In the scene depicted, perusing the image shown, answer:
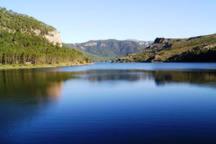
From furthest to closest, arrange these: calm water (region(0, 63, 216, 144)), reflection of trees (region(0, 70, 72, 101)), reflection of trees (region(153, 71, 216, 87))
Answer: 1. reflection of trees (region(153, 71, 216, 87))
2. reflection of trees (region(0, 70, 72, 101))
3. calm water (region(0, 63, 216, 144))

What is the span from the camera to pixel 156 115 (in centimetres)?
4434

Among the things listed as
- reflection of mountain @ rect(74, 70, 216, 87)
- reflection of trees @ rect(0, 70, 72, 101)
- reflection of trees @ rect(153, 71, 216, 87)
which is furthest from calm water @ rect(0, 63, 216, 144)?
reflection of mountain @ rect(74, 70, 216, 87)

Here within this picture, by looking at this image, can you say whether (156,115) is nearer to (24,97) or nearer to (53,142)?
(53,142)

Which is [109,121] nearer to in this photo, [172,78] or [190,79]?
[190,79]

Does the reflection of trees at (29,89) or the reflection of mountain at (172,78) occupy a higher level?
the reflection of trees at (29,89)

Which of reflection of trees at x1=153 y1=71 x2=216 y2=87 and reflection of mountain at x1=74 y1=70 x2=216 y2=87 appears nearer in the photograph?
reflection of trees at x1=153 y1=71 x2=216 y2=87

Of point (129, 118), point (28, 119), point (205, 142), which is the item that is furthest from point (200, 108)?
point (28, 119)

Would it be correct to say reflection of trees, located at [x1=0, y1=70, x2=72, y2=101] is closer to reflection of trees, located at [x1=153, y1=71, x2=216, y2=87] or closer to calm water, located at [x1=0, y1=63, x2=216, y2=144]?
calm water, located at [x1=0, y1=63, x2=216, y2=144]

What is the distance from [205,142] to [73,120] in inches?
731

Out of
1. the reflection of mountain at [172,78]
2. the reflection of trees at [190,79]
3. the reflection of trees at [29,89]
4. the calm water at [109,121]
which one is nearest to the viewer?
the calm water at [109,121]

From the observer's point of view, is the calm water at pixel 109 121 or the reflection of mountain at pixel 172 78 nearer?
the calm water at pixel 109 121

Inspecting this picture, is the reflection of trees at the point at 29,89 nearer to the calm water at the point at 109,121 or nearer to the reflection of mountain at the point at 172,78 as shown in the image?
the calm water at the point at 109,121

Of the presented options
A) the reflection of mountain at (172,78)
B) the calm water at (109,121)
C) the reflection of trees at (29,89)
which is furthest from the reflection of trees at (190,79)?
the calm water at (109,121)

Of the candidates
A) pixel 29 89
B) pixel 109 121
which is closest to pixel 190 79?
pixel 29 89
